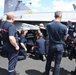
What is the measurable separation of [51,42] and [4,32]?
118 centimetres

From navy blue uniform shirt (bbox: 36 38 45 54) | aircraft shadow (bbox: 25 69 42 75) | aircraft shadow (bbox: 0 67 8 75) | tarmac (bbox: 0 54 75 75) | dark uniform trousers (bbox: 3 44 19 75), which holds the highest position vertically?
dark uniform trousers (bbox: 3 44 19 75)

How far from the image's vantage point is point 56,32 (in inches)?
203

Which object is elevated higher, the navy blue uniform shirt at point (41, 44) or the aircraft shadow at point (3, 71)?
the navy blue uniform shirt at point (41, 44)

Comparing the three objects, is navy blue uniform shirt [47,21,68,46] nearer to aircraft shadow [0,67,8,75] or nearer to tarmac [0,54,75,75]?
tarmac [0,54,75,75]

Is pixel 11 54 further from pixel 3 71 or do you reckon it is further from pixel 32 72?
pixel 32 72

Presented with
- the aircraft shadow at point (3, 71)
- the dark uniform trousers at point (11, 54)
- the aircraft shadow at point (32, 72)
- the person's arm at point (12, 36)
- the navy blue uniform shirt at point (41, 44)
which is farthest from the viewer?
the navy blue uniform shirt at point (41, 44)

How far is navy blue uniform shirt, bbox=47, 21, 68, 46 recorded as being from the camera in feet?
16.8

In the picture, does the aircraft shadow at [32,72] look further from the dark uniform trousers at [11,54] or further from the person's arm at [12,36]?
the person's arm at [12,36]

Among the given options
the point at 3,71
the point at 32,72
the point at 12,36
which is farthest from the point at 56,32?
the point at 3,71

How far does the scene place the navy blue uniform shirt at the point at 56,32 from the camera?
511cm

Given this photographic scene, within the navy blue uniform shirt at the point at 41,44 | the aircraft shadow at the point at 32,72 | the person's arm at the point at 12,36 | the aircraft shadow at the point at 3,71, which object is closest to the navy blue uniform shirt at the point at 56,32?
the person's arm at the point at 12,36

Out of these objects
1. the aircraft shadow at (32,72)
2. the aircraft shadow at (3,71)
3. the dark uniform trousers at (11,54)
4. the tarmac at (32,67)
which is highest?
the dark uniform trousers at (11,54)

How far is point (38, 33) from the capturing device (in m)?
8.45

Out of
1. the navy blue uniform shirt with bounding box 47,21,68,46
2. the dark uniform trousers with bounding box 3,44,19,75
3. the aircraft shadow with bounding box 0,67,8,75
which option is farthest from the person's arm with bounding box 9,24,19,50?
the aircraft shadow with bounding box 0,67,8,75
